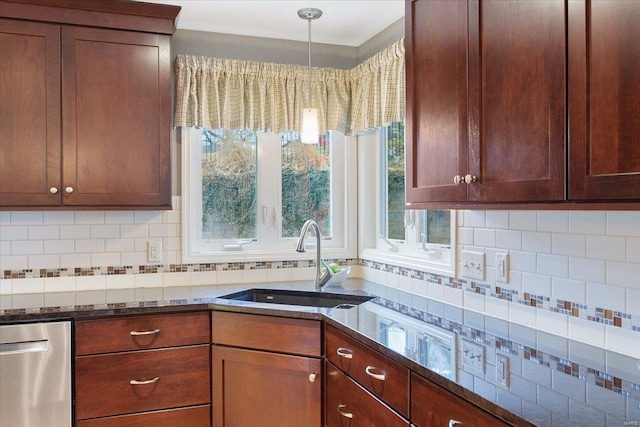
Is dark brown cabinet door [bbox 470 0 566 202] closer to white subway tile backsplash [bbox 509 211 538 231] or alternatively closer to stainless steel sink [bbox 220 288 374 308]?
white subway tile backsplash [bbox 509 211 538 231]

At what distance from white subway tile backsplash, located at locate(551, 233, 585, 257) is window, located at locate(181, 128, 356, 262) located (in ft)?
5.06

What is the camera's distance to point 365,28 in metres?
2.92


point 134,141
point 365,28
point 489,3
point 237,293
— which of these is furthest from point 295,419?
point 365,28

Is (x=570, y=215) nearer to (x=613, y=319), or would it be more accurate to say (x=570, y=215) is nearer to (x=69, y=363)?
(x=613, y=319)

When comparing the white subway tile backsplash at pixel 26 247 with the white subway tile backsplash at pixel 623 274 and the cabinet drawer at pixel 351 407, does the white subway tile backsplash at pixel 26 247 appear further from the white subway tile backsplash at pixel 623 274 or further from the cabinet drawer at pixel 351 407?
the white subway tile backsplash at pixel 623 274

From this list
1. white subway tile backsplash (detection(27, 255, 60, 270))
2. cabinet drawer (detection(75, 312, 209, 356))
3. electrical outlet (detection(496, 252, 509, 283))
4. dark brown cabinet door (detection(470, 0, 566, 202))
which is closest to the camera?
dark brown cabinet door (detection(470, 0, 566, 202))

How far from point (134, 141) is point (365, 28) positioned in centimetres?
141

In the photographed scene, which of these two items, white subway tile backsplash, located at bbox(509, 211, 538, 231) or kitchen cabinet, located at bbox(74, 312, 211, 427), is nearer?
white subway tile backsplash, located at bbox(509, 211, 538, 231)

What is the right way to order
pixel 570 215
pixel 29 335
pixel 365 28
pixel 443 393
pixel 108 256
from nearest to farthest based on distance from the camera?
pixel 443 393, pixel 570 215, pixel 29 335, pixel 108 256, pixel 365 28

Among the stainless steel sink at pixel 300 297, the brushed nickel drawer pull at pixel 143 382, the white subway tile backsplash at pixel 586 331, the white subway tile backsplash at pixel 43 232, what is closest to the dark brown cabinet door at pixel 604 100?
the white subway tile backsplash at pixel 586 331

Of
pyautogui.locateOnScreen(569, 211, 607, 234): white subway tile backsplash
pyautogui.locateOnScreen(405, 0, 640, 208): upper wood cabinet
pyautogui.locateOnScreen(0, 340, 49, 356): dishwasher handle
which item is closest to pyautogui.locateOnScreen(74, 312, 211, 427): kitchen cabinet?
pyautogui.locateOnScreen(0, 340, 49, 356): dishwasher handle

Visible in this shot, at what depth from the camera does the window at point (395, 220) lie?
8.17ft

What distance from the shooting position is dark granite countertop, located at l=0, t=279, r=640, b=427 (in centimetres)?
113

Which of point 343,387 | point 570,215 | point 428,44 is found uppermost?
point 428,44
